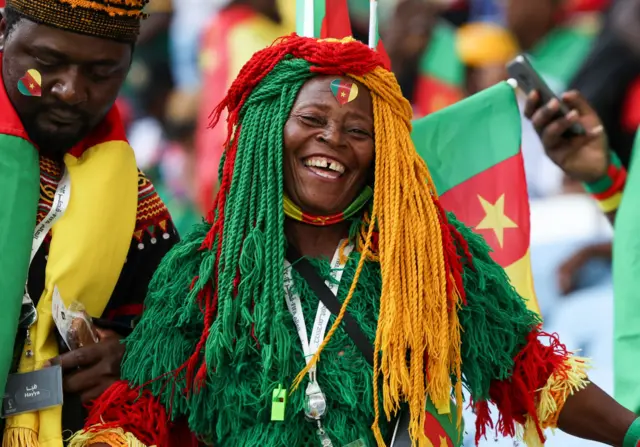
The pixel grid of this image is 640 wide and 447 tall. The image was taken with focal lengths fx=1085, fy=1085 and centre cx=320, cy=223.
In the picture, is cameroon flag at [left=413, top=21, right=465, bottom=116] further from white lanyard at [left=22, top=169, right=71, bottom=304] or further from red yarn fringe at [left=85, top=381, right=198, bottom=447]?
red yarn fringe at [left=85, top=381, right=198, bottom=447]

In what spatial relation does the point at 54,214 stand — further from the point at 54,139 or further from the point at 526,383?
the point at 526,383

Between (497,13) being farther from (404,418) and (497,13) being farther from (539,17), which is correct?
(404,418)

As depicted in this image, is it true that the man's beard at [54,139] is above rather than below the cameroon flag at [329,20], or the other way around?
below

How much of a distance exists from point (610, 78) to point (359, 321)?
10.2ft

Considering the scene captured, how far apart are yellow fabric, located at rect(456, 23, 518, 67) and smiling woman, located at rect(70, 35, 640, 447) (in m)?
2.91

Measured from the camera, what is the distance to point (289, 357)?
94.0 inches

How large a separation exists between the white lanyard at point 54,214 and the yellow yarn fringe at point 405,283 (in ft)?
2.48

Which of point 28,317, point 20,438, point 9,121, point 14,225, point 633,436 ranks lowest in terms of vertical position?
point 20,438

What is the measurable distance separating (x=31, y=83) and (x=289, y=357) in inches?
35.9

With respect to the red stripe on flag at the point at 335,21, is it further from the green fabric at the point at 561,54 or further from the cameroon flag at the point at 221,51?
the green fabric at the point at 561,54

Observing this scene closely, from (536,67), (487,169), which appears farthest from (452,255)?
(536,67)

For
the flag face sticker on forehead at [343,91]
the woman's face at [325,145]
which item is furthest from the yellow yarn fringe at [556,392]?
the flag face sticker on forehead at [343,91]

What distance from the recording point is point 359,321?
244 cm

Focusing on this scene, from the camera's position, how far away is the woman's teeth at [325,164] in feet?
8.05
